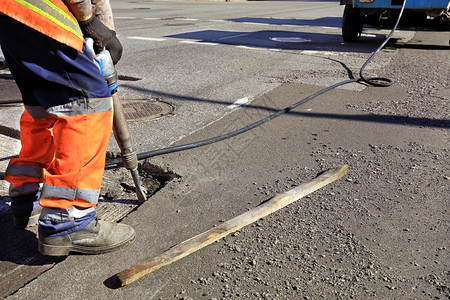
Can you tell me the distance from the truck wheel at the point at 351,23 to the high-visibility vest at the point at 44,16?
29.2 feet

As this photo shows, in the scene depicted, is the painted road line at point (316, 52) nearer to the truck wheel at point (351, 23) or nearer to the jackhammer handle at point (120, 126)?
the truck wheel at point (351, 23)

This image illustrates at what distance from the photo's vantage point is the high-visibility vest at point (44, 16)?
1914mm

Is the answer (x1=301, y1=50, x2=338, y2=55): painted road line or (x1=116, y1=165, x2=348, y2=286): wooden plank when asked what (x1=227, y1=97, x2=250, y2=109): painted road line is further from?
(x1=301, y1=50, x2=338, y2=55): painted road line

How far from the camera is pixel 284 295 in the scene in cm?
203

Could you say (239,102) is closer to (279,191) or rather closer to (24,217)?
(279,191)

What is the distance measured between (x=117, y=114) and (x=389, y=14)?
8.85 m

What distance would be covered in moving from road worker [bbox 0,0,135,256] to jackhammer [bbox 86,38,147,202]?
6 cm

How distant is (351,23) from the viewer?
1013 centimetres

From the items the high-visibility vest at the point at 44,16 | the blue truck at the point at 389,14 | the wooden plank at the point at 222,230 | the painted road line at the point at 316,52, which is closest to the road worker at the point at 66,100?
the high-visibility vest at the point at 44,16

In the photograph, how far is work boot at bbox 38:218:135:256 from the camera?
7.25 feet

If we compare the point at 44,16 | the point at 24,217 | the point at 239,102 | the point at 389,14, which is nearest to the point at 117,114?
the point at 44,16

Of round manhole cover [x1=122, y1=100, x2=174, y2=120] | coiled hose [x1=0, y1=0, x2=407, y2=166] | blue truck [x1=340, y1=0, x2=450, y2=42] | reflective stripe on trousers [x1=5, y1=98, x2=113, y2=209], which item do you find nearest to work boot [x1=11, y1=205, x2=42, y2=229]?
reflective stripe on trousers [x1=5, y1=98, x2=113, y2=209]

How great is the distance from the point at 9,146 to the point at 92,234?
1.88 meters

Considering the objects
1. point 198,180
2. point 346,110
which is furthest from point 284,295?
point 346,110
